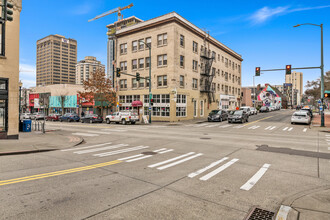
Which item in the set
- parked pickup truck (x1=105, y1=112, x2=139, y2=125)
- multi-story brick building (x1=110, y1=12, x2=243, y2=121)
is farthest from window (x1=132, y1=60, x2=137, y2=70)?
parked pickup truck (x1=105, y1=112, x2=139, y2=125)

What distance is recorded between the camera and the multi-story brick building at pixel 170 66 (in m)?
32.5

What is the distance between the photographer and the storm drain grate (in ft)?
13.0

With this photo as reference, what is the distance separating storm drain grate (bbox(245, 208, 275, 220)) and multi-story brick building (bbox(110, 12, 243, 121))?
27150mm

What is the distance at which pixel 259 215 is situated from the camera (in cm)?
407

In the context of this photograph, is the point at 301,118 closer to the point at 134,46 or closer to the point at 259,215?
the point at 259,215

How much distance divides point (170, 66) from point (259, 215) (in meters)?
29.5

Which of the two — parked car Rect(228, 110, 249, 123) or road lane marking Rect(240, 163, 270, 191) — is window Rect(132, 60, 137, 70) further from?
road lane marking Rect(240, 163, 270, 191)

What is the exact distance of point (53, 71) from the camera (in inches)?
7682

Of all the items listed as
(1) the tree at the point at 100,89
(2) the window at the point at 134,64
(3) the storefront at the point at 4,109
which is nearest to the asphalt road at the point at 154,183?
(3) the storefront at the point at 4,109

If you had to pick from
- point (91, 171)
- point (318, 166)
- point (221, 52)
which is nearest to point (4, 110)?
point (91, 171)

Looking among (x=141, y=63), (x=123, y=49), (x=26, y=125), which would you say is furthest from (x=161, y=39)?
(x=26, y=125)

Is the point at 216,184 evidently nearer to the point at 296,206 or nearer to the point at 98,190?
the point at 296,206

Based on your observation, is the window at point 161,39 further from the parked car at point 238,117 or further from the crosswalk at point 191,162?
the crosswalk at point 191,162

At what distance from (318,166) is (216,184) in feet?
15.2
